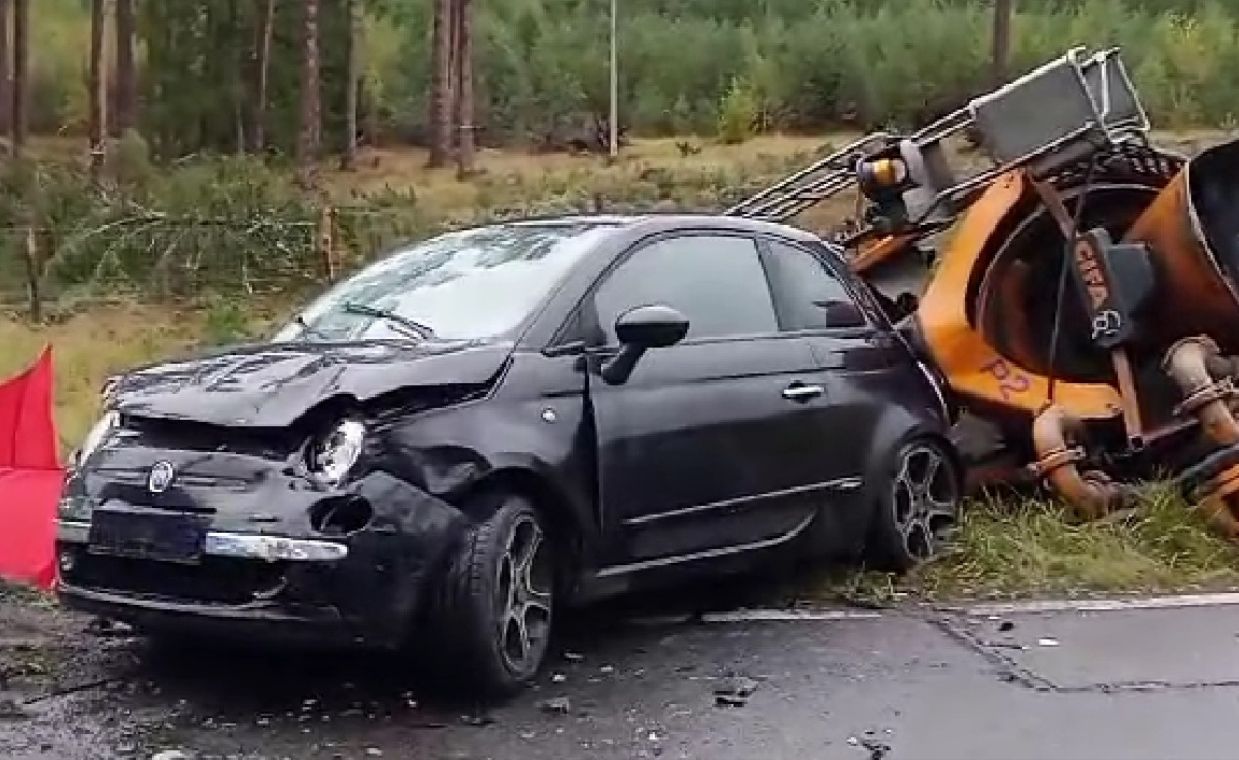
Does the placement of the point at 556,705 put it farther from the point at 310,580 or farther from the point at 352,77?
the point at 352,77

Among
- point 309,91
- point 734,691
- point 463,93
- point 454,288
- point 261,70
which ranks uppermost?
point 261,70

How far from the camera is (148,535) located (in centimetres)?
588

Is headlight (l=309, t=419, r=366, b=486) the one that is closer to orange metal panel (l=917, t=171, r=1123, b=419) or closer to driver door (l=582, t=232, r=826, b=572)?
driver door (l=582, t=232, r=826, b=572)

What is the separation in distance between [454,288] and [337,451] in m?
1.38

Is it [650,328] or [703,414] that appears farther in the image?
[703,414]

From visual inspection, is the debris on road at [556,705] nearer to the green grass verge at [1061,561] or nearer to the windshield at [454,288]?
the windshield at [454,288]

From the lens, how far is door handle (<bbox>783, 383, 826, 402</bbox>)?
7.43 m

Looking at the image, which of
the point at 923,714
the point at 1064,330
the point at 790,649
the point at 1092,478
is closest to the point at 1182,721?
the point at 923,714

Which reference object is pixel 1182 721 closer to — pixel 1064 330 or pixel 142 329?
pixel 1064 330

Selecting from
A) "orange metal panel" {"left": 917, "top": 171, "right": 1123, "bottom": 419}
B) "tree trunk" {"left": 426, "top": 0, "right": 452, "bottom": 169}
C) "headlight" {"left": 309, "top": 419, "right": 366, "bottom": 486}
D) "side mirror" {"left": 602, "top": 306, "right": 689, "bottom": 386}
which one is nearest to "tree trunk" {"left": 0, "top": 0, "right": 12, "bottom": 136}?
"tree trunk" {"left": 426, "top": 0, "right": 452, "bottom": 169}

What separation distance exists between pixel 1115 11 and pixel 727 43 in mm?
11834

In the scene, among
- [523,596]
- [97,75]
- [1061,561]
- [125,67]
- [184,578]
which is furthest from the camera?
[125,67]

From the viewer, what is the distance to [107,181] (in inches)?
1008

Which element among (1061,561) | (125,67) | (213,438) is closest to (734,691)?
(213,438)
